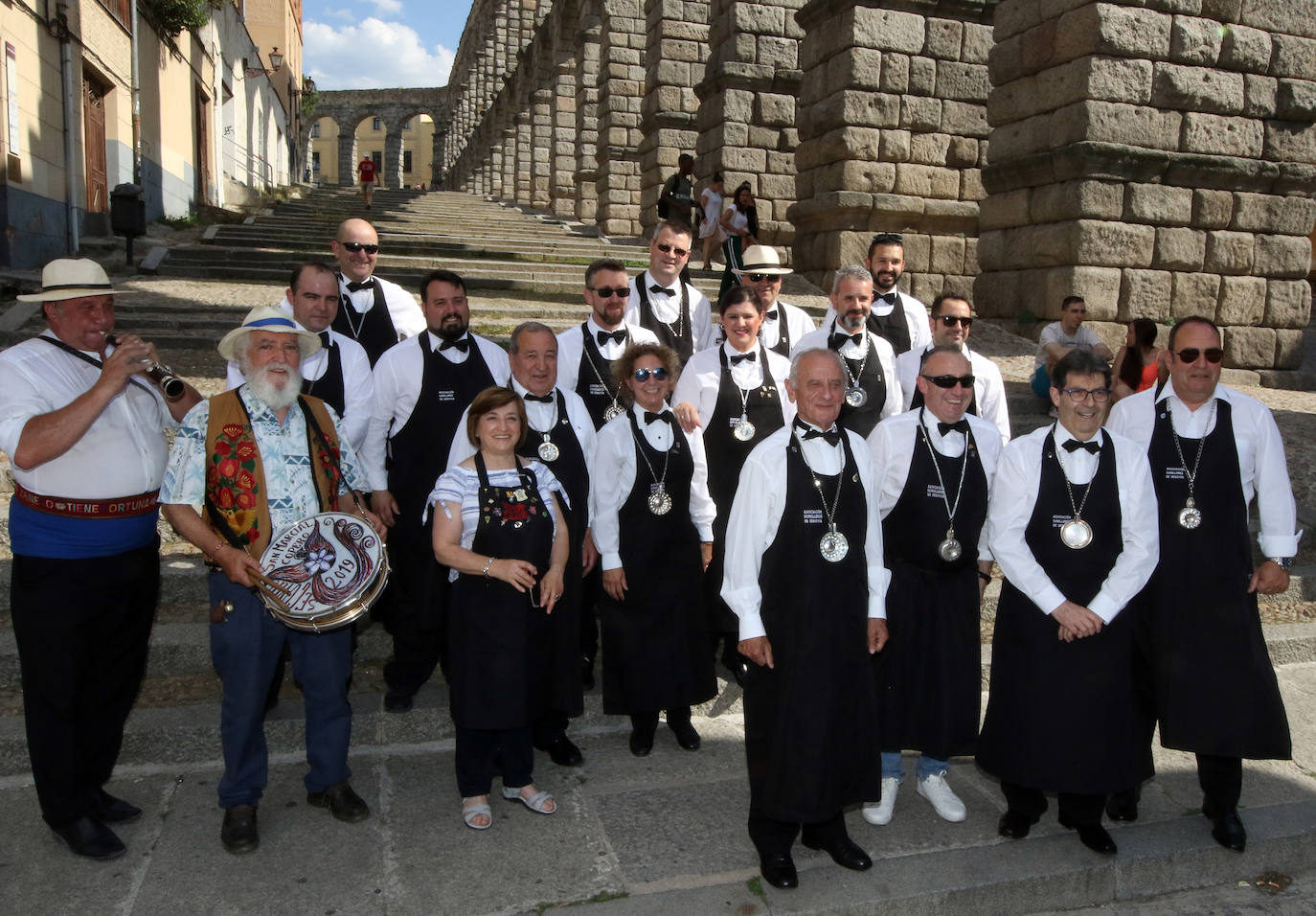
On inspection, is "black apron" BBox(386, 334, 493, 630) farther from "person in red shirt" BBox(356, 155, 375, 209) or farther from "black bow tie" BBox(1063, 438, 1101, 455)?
"person in red shirt" BBox(356, 155, 375, 209)

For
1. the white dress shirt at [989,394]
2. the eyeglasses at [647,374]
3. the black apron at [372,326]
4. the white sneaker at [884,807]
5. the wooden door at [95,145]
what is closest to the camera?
the white sneaker at [884,807]

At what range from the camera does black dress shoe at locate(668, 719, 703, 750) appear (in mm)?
4551

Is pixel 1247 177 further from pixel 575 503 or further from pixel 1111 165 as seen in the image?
pixel 575 503

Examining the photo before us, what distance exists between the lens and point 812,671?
11.2 ft

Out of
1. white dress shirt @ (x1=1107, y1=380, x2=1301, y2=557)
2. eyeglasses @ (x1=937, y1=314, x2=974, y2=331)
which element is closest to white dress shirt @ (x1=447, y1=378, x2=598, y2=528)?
eyeglasses @ (x1=937, y1=314, x2=974, y2=331)

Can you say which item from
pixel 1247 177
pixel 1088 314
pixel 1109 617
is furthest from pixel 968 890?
pixel 1247 177

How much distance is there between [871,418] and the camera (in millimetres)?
5293

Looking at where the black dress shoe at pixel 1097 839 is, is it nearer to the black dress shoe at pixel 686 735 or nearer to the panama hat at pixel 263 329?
the black dress shoe at pixel 686 735

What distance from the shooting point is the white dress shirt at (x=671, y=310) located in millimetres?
5664

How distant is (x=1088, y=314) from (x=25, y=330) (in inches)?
380

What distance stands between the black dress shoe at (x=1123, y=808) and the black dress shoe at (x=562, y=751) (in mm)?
2185

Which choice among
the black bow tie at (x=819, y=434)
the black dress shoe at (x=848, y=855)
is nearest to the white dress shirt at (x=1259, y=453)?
the black bow tie at (x=819, y=434)

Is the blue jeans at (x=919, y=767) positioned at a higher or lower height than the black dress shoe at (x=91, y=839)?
higher

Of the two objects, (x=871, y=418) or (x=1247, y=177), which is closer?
(x=871, y=418)
